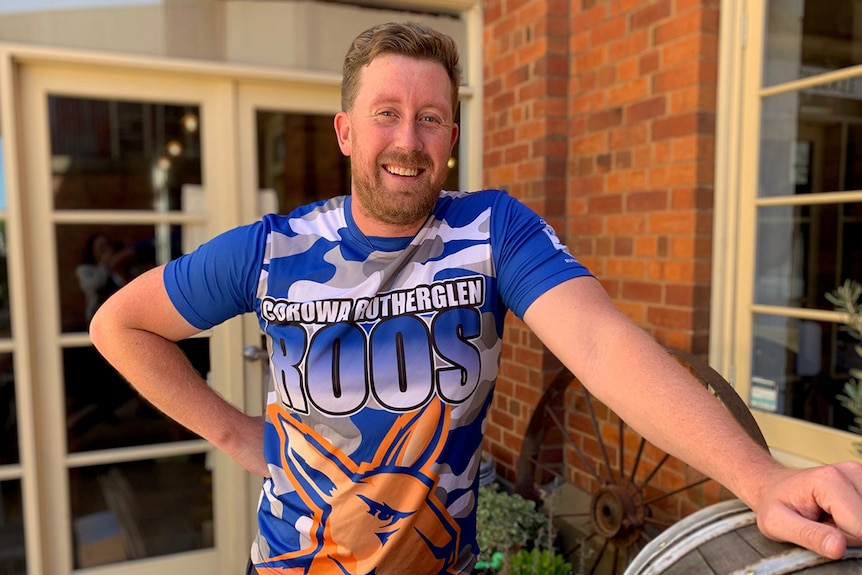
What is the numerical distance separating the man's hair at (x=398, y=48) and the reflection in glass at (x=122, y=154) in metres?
1.85

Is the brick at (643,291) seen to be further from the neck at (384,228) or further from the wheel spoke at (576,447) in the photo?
the neck at (384,228)

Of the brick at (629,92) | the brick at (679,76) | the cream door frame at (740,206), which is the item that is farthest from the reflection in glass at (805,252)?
the brick at (629,92)

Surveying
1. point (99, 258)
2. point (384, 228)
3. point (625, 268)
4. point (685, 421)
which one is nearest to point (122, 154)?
point (99, 258)

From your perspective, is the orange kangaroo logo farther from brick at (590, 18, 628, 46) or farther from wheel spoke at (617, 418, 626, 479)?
brick at (590, 18, 628, 46)

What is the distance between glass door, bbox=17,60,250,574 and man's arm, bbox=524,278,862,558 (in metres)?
2.22

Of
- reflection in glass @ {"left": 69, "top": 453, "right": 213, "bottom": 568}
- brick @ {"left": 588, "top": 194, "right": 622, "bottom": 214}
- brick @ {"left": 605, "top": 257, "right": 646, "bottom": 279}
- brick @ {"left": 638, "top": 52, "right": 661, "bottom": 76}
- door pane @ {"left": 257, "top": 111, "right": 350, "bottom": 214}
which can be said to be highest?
brick @ {"left": 638, "top": 52, "right": 661, "bottom": 76}

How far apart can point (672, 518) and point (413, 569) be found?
58.5 inches

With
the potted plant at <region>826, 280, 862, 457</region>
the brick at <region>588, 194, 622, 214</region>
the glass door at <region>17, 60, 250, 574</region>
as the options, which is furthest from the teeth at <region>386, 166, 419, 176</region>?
the glass door at <region>17, 60, 250, 574</region>

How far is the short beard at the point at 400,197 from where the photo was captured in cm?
127

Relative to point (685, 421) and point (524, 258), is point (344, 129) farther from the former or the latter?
point (685, 421)

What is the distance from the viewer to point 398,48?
1252 mm

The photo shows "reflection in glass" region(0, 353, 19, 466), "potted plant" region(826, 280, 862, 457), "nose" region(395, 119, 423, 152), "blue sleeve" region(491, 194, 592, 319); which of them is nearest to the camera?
"blue sleeve" region(491, 194, 592, 319)

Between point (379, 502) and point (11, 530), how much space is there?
2.41m

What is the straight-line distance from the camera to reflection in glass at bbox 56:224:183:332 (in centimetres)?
A: 277
